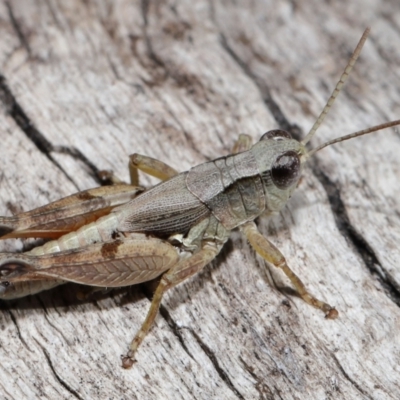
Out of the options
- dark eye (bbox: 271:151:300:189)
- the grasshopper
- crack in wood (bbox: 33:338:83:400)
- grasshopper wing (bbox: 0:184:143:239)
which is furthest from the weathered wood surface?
dark eye (bbox: 271:151:300:189)

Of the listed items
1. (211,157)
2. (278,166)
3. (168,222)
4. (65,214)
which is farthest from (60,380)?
(211,157)

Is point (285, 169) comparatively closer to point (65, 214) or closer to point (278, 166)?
point (278, 166)

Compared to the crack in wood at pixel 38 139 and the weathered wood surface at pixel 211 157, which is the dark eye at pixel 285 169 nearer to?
the weathered wood surface at pixel 211 157

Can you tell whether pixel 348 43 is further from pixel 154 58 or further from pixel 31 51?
pixel 31 51

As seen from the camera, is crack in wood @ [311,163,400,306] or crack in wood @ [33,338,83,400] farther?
crack in wood @ [311,163,400,306]

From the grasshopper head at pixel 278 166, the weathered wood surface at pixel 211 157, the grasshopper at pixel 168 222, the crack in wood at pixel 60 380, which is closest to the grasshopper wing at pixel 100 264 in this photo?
the grasshopper at pixel 168 222

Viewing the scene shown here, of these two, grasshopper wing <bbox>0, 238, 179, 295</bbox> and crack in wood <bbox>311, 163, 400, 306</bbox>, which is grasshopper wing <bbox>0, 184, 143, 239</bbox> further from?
crack in wood <bbox>311, 163, 400, 306</bbox>
